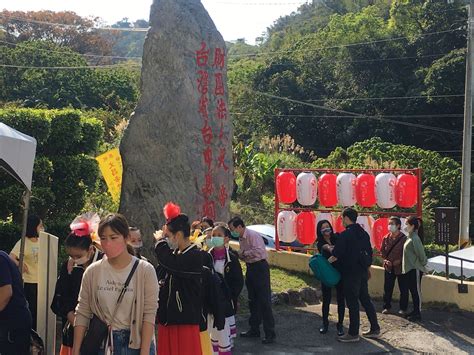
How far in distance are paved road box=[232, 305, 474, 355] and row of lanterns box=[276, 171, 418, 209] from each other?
335 centimetres

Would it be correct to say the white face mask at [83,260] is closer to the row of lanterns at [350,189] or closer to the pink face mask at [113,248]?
the pink face mask at [113,248]

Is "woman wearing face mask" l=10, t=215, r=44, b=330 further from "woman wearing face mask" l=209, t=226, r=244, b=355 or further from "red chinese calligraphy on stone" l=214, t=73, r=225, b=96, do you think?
"red chinese calligraphy on stone" l=214, t=73, r=225, b=96

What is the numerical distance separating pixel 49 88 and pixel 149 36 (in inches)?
1046

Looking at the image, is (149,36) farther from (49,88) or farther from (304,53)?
(304,53)

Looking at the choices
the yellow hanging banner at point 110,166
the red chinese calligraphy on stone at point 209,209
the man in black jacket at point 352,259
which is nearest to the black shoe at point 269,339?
the man in black jacket at point 352,259

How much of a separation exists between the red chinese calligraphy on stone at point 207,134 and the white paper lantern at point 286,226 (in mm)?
3973

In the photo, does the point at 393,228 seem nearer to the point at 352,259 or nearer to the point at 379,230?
the point at 352,259

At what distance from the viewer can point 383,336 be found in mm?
9875

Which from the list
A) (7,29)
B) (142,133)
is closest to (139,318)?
(142,133)

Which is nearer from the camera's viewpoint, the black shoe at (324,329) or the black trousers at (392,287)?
the black shoe at (324,329)

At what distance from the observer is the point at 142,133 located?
11.5 metres

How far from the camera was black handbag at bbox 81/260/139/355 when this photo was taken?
4.76 meters

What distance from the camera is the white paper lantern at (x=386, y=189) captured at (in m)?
14.4

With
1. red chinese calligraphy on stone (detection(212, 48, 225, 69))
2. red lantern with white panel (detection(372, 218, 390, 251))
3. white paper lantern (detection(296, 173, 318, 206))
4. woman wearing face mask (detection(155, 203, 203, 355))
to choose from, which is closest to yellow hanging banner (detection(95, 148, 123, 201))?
white paper lantern (detection(296, 173, 318, 206))
